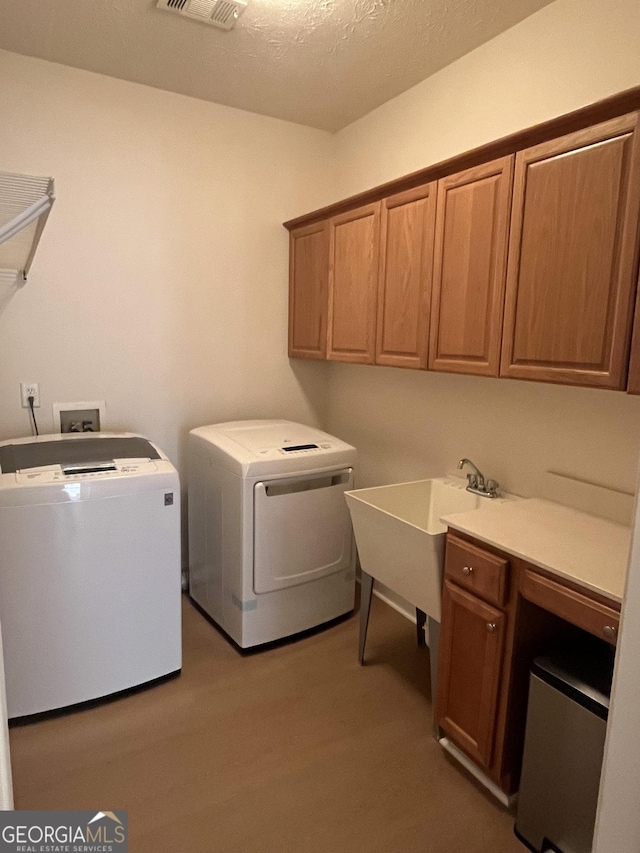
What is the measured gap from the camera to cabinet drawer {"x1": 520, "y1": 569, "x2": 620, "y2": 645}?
1.31m

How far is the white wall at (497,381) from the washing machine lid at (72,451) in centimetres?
125

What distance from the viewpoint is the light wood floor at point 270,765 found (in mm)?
1568

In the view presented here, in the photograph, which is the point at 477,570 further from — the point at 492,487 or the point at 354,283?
the point at 354,283

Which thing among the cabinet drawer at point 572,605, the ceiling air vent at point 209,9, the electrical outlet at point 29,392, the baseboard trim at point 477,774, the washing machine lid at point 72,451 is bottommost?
the baseboard trim at point 477,774

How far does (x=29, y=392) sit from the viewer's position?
8.16 ft

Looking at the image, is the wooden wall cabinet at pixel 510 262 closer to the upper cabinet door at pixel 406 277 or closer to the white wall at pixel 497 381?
the upper cabinet door at pixel 406 277

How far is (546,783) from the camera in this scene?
4.83ft

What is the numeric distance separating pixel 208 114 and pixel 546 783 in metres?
3.14

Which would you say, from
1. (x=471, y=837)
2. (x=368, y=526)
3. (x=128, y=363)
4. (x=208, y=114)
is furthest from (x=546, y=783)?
(x=208, y=114)

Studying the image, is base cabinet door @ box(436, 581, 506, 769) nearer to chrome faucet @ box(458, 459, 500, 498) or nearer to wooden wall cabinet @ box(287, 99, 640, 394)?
chrome faucet @ box(458, 459, 500, 498)

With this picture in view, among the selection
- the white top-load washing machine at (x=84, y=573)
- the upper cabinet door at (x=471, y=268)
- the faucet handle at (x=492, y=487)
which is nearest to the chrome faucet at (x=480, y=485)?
the faucet handle at (x=492, y=487)

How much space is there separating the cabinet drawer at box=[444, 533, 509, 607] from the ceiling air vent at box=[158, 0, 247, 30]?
2037mm

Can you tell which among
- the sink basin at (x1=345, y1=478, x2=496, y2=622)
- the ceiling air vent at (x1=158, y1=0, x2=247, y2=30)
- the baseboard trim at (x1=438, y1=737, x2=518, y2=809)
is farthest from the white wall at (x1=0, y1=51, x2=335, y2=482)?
the baseboard trim at (x1=438, y1=737, x2=518, y2=809)

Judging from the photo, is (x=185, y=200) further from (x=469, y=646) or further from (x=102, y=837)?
(x=102, y=837)
